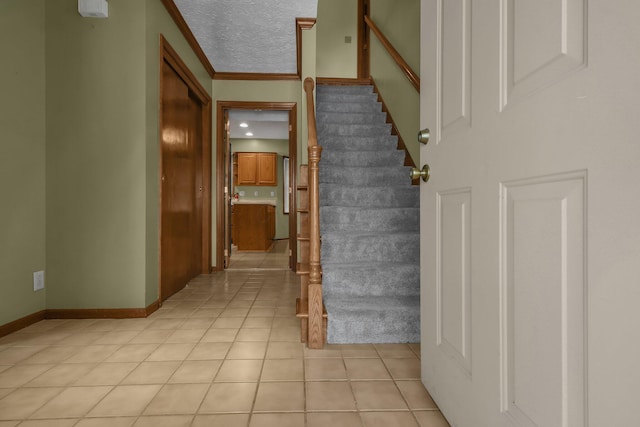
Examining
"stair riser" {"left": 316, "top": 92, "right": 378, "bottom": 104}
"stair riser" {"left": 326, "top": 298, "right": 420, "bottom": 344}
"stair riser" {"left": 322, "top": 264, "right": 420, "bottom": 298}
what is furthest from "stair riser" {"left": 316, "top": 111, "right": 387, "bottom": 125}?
"stair riser" {"left": 326, "top": 298, "right": 420, "bottom": 344}

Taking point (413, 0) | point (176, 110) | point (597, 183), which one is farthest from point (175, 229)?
point (597, 183)

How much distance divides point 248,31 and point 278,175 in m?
5.55

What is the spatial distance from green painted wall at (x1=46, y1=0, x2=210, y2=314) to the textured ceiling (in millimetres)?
851

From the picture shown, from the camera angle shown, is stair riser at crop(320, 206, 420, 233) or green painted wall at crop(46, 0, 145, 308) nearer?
green painted wall at crop(46, 0, 145, 308)

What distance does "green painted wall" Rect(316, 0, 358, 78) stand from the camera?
5152 millimetres

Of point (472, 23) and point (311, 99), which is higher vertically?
point (311, 99)

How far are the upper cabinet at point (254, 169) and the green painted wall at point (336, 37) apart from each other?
408 cm

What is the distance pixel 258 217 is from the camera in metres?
6.54

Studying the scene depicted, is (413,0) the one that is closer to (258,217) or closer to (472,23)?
(472,23)

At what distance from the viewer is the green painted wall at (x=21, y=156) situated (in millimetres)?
2094

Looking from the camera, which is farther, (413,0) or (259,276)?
(259,276)

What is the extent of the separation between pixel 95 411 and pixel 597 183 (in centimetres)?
162

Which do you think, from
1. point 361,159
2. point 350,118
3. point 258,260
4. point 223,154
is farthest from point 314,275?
point 258,260

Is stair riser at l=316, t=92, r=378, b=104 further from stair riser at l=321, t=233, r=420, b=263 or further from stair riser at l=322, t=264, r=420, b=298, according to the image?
stair riser at l=322, t=264, r=420, b=298
